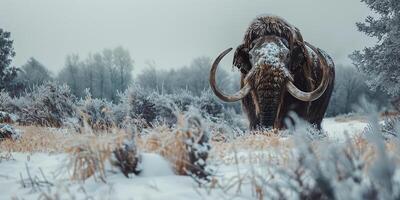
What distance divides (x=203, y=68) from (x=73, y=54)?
20890 millimetres

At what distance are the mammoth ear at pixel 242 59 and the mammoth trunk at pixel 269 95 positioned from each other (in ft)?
4.99

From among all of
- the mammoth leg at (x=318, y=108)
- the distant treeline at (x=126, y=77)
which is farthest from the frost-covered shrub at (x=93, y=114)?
the distant treeline at (x=126, y=77)

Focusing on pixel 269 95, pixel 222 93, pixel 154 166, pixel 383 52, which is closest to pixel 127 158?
pixel 154 166

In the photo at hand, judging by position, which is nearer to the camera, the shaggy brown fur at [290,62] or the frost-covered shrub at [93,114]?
the frost-covered shrub at [93,114]

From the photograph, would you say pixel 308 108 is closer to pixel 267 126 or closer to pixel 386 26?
pixel 267 126

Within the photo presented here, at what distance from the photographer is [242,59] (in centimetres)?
1109

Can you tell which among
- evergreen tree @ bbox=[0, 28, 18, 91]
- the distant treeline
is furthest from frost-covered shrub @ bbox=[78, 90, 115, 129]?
the distant treeline

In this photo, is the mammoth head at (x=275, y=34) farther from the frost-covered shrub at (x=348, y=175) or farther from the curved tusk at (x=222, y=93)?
the frost-covered shrub at (x=348, y=175)

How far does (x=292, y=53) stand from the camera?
10.6 m

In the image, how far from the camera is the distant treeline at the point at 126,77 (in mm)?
65375

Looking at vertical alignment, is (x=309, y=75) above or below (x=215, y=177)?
above

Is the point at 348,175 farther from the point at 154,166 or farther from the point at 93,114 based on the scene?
the point at 93,114

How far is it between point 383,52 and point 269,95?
13.1m

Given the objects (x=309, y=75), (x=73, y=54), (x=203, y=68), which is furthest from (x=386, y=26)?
(x=73, y=54)
